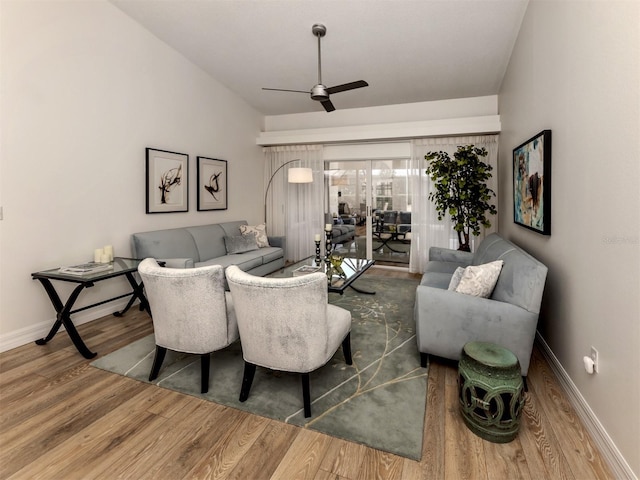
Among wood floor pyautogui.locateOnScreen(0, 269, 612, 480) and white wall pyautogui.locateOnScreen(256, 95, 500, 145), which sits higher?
white wall pyautogui.locateOnScreen(256, 95, 500, 145)

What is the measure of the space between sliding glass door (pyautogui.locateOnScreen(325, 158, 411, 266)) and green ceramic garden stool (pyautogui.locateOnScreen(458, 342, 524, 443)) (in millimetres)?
4140

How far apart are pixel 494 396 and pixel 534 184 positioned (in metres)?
1.85

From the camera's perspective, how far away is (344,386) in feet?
6.81

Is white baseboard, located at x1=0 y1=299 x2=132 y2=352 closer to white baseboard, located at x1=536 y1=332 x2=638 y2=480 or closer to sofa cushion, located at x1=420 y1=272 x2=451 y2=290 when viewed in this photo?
sofa cushion, located at x1=420 y1=272 x2=451 y2=290

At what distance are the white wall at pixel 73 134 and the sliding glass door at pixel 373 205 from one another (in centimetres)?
287

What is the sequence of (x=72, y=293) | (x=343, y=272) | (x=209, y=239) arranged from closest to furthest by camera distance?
(x=72, y=293) → (x=343, y=272) → (x=209, y=239)

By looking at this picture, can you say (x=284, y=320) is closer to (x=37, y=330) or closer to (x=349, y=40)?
(x=37, y=330)

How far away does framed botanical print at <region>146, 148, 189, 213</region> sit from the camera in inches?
147

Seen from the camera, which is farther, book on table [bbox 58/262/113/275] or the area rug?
book on table [bbox 58/262/113/275]

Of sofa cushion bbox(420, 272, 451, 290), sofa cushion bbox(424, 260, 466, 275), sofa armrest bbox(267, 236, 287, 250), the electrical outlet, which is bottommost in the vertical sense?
the electrical outlet

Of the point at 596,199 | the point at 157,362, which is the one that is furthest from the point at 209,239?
the point at 596,199

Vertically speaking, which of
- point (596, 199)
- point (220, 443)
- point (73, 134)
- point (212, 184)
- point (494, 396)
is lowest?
point (220, 443)

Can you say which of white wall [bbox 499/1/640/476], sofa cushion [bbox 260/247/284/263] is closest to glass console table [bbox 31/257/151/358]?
sofa cushion [bbox 260/247/284/263]

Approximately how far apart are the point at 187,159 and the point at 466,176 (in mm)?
3759
